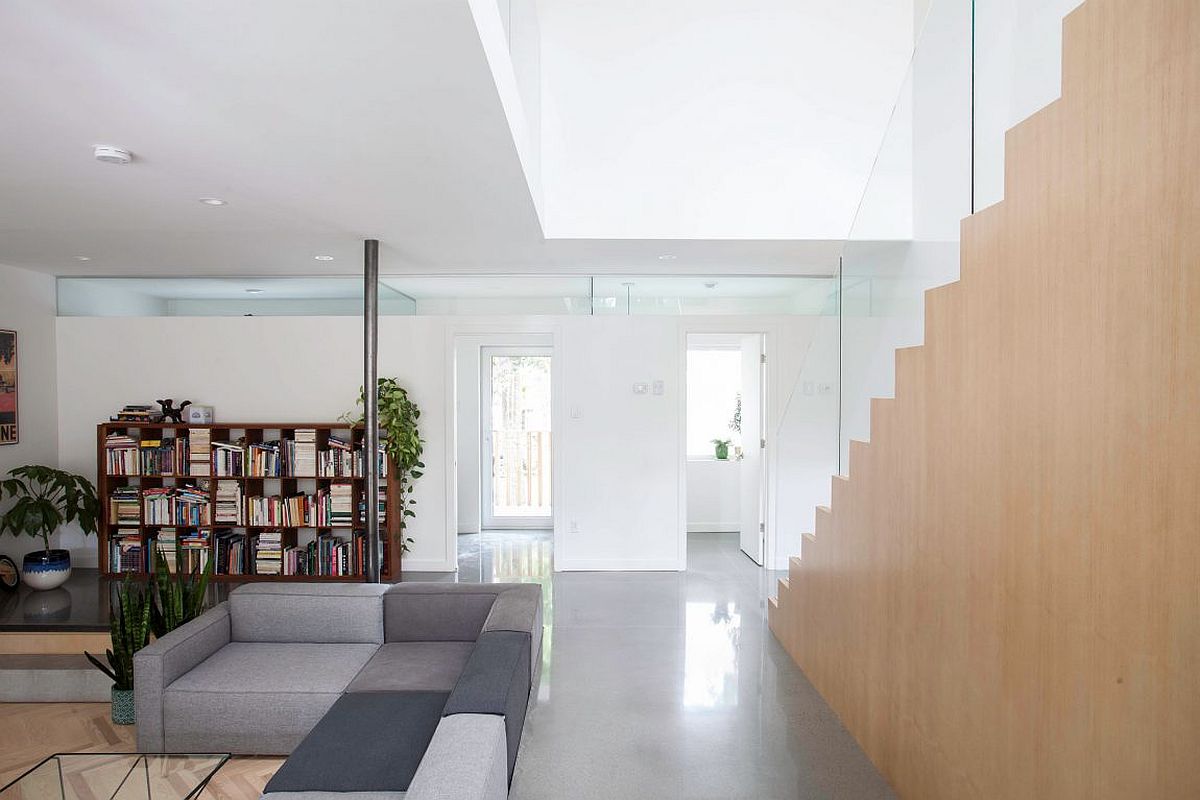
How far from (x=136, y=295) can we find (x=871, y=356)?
5.92 meters

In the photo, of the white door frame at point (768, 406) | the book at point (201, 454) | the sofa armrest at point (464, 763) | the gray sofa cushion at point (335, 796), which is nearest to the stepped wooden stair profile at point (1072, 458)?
the sofa armrest at point (464, 763)

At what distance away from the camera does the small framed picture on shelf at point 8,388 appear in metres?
5.53

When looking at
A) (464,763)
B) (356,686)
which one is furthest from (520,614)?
(464,763)

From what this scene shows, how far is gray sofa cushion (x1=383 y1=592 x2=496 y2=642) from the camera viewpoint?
357 centimetres

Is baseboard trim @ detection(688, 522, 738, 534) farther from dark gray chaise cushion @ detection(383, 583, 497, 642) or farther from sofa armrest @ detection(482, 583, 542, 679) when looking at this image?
dark gray chaise cushion @ detection(383, 583, 497, 642)

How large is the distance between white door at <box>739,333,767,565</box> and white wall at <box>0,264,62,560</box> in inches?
221

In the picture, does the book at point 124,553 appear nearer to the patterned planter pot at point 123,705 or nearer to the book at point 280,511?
the book at point 280,511

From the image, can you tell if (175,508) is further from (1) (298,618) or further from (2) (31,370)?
(1) (298,618)

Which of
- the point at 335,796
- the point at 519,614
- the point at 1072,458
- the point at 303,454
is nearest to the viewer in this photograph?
the point at 1072,458

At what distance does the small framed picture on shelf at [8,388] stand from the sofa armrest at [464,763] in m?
5.23

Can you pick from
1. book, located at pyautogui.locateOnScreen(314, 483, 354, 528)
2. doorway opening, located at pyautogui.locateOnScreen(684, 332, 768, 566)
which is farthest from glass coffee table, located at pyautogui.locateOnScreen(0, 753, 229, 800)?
doorway opening, located at pyautogui.locateOnScreen(684, 332, 768, 566)

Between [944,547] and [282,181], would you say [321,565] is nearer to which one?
[282,181]

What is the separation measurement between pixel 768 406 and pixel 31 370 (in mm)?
5979

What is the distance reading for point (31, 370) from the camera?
19.1 ft
